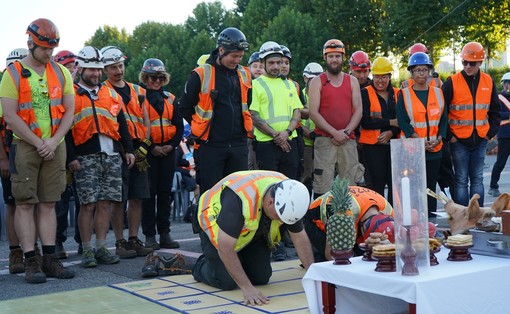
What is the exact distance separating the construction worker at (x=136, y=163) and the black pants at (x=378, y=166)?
2574 mm

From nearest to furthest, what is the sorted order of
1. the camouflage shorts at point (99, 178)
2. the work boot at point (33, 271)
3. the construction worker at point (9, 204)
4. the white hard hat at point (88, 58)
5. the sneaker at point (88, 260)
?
the work boot at point (33, 271)
the construction worker at point (9, 204)
the sneaker at point (88, 260)
the camouflage shorts at point (99, 178)
the white hard hat at point (88, 58)

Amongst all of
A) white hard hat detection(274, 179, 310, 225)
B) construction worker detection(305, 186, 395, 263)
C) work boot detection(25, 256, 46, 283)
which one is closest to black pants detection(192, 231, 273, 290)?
construction worker detection(305, 186, 395, 263)

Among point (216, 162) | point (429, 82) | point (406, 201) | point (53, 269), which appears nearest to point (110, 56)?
point (216, 162)

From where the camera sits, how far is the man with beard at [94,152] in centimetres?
826

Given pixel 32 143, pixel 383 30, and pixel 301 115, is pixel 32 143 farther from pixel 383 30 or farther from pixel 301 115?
pixel 383 30

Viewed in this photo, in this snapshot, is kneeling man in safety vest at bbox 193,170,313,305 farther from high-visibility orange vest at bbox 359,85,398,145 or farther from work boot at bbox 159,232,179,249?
high-visibility orange vest at bbox 359,85,398,145

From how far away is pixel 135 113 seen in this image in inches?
355

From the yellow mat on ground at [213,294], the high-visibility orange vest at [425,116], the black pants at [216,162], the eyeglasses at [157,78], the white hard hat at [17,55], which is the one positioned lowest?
the yellow mat on ground at [213,294]

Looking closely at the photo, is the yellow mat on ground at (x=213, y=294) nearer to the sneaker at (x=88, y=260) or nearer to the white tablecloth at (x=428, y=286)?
the white tablecloth at (x=428, y=286)

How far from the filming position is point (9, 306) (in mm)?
6301

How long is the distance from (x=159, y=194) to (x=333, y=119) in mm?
2191

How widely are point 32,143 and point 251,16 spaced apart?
1854 inches

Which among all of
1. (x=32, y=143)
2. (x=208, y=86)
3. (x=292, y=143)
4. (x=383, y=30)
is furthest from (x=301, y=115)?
(x=383, y=30)

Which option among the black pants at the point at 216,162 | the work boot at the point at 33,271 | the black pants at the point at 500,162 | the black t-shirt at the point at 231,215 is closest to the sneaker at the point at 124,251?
the black pants at the point at 216,162
